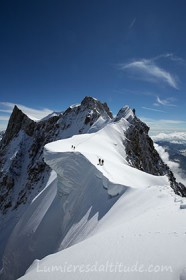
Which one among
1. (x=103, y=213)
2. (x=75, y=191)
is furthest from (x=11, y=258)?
(x=103, y=213)

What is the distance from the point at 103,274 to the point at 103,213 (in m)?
6.99

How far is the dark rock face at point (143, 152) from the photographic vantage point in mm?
43047

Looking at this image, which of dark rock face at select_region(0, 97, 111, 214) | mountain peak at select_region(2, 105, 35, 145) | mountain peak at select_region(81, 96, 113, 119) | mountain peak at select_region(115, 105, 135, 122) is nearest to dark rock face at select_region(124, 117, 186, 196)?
mountain peak at select_region(115, 105, 135, 122)

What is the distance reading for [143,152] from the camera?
49.4 metres

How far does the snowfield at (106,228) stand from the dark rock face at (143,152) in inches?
826

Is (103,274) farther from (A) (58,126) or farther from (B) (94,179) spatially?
(A) (58,126)

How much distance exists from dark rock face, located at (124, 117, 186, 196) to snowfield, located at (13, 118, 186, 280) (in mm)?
20969

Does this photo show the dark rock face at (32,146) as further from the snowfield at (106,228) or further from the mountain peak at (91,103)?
the snowfield at (106,228)

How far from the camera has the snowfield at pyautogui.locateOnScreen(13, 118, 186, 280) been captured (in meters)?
5.54

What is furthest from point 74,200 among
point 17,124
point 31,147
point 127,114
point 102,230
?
point 17,124

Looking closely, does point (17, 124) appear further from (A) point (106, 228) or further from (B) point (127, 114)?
(A) point (106, 228)

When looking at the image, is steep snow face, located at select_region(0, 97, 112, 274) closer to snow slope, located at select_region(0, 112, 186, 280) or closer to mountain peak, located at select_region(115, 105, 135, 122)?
mountain peak, located at select_region(115, 105, 135, 122)

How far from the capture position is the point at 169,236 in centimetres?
651

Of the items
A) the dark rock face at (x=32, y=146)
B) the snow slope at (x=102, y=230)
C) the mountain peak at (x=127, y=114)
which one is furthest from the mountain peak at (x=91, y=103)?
the snow slope at (x=102, y=230)
